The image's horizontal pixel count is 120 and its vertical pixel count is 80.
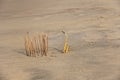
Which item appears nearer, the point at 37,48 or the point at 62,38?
the point at 37,48

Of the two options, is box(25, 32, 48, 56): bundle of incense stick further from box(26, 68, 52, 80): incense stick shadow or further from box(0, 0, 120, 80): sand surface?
box(26, 68, 52, 80): incense stick shadow

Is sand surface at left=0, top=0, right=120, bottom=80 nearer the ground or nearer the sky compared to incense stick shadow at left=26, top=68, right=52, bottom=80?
nearer the ground

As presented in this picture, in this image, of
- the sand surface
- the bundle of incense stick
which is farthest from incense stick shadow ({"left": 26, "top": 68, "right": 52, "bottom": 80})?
the bundle of incense stick

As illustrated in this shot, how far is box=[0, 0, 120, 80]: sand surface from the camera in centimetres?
1006

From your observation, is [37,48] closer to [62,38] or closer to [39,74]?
[39,74]

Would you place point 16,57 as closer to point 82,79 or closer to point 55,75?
point 55,75

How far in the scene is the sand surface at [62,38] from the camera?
10.1 meters

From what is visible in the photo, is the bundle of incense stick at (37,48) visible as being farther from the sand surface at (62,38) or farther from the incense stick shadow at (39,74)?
the incense stick shadow at (39,74)

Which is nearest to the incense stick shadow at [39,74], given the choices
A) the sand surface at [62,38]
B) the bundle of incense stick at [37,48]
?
the sand surface at [62,38]

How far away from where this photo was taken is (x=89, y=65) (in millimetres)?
10391

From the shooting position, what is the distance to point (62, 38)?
1345 cm

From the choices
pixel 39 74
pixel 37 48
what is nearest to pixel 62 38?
pixel 37 48

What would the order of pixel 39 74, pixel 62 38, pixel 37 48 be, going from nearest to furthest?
pixel 39 74 < pixel 37 48 < pixel 62 38

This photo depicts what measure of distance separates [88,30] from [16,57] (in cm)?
331
